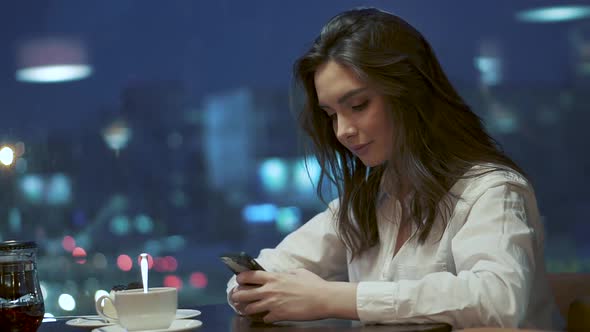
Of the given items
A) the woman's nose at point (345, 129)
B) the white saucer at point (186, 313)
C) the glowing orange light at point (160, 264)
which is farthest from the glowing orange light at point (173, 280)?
the woman's nose at point (345, 129)

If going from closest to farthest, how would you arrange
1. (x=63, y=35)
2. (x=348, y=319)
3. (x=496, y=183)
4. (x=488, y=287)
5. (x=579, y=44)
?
(x=488, y=287) → (x=348, y=319) → (x=496, y=183) → (x=579, y=44) → (x=63, y=35)

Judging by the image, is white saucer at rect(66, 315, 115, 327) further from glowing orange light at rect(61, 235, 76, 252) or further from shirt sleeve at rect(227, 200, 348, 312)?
glowing orange light at rect(61, 235, 76, 252)

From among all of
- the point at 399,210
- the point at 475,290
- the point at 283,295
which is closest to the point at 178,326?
the point at 283,295

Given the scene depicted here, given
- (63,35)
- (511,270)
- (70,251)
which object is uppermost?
(63,35)

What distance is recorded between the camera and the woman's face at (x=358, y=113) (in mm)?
1763

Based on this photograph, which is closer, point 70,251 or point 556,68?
point 556,68

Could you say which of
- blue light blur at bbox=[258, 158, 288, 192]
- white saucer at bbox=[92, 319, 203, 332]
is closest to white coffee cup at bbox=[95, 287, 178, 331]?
white saucer at bbox=[92, 319, 203, 332]

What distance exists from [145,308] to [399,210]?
0.68 m

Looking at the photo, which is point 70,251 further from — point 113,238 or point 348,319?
point 348,319

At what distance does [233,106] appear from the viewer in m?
3.58

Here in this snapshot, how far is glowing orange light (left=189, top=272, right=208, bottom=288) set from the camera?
3590 mm

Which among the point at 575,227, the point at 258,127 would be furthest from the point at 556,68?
the point at 258,127

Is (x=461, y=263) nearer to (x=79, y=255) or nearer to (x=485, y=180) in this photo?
(x=485, y=180)

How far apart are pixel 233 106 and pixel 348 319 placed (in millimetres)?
2149
